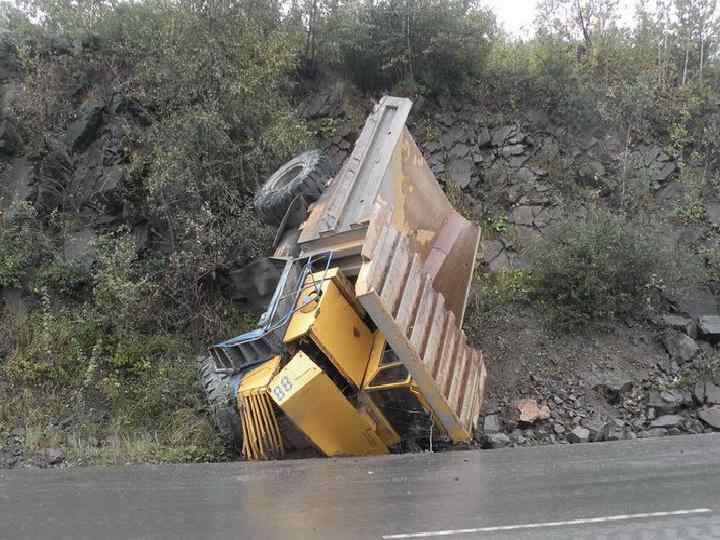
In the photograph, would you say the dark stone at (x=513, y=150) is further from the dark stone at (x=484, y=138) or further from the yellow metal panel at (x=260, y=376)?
the yellow metal panel at (x=260, y=376)

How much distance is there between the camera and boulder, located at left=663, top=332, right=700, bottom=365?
367 inches

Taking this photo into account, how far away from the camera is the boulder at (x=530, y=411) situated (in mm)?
8125

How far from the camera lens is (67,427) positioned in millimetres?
7996

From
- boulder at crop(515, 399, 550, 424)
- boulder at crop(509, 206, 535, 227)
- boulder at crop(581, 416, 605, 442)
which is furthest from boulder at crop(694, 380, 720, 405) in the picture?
boulder at crop(509, 206, 535, 227)

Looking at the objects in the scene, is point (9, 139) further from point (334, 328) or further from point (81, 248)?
point (334, 328)

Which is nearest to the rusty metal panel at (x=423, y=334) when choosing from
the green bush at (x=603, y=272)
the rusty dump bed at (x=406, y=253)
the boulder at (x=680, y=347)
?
the rusty dump bed at (x=406, y=253)

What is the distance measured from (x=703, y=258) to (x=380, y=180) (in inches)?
238

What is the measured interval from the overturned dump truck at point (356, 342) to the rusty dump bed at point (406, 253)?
18mm

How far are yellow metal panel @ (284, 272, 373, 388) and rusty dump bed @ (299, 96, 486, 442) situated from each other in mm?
371

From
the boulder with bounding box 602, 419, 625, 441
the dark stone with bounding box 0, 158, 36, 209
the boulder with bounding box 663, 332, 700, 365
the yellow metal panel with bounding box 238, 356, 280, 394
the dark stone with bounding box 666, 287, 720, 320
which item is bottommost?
the boulder with bounding box 602, 419, 625, 441

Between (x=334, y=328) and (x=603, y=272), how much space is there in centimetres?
467

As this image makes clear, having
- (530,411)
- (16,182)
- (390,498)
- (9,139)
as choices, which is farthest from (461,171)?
(390,498)

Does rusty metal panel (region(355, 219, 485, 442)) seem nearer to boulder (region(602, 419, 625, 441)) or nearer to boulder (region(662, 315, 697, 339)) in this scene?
boulder (region(602, 419, 625, 441))

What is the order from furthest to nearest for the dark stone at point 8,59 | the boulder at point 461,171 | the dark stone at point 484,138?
the dark stone at point 484,138 → the dark stone at point 8,59 → the boulder at point 461,171
